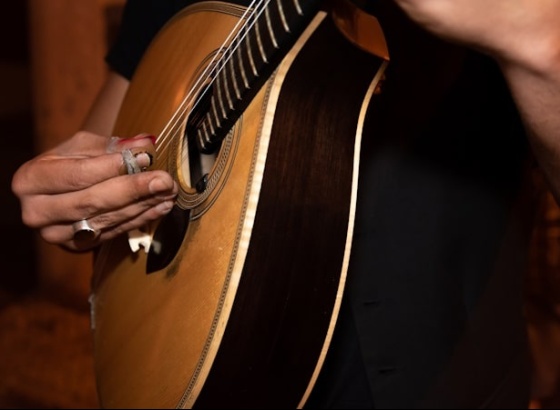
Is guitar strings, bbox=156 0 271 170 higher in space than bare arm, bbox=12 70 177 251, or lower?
higher

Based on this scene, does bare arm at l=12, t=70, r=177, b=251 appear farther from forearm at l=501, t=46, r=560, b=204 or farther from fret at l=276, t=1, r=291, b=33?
forearm at l=501, t=46, r=560, b=204

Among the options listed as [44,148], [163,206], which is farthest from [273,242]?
[44,148]

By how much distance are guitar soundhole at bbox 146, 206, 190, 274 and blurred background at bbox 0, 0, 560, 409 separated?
3.76 ft

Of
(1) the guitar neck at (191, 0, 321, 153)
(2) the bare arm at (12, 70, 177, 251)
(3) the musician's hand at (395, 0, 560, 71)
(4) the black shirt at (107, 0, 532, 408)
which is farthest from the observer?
(4) the black shirt at (107, 0, 532, 408)

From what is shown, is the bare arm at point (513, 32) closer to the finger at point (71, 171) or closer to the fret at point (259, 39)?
the fret at point (259, 39)

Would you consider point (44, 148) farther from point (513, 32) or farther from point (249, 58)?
point (513, 32)

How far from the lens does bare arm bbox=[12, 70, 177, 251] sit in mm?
717

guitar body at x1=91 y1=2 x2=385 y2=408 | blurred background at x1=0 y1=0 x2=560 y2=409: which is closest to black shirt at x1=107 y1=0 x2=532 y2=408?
guitar body at x1=91 y1=2 x2=385 y2=408

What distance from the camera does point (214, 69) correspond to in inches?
31.3

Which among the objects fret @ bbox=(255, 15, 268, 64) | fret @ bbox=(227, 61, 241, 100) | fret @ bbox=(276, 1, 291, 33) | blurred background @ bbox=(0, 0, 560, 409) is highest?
fret @ bbox=(276, 1, 291, 33)

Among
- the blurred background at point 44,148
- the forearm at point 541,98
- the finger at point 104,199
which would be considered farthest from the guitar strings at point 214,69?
the blurred background at point 44,148

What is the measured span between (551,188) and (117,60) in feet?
2.58

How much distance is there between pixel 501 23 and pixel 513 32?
13 mm

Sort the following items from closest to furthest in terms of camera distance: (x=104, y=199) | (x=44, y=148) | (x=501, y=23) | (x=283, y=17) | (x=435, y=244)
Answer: (x=501, y=23) → (x=283, y=17) → (x=104, y=199) → (x=435, y=244) → (x=44, y=148)
